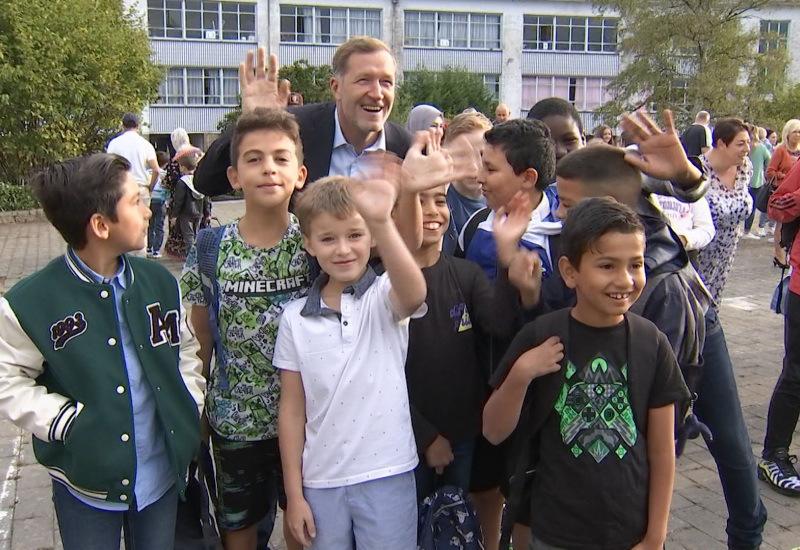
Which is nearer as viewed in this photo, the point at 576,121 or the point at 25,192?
the point at 576,121

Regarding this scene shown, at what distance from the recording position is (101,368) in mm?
2314

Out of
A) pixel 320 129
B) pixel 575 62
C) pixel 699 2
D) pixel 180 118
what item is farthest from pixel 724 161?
A: pixel 575 62

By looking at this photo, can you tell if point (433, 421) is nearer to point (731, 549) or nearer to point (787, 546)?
point (731, 549)

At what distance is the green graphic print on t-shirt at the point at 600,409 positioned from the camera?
2.26 meters

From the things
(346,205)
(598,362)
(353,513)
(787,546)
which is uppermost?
(346,205)

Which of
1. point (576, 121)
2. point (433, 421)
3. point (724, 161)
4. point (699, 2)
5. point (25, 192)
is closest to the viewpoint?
point (433, 421)

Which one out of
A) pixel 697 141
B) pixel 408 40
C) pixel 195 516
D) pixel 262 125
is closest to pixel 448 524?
pixel 195 516

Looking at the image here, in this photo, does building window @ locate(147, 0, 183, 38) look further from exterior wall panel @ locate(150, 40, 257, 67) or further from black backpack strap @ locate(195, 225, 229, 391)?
black backpack strap @ locate(195, 225, 229, 391)

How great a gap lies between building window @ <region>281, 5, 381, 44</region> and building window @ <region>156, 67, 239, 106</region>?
12.6 feet

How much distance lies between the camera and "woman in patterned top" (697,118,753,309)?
496 cm

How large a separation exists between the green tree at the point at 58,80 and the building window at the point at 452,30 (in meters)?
23.7

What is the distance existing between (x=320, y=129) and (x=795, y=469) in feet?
11.1

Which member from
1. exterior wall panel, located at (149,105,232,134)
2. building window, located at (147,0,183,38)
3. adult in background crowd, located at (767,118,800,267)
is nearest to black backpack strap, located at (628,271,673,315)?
adult in background crowd, located at (767,118,800,267)

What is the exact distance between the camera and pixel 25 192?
675 inches
